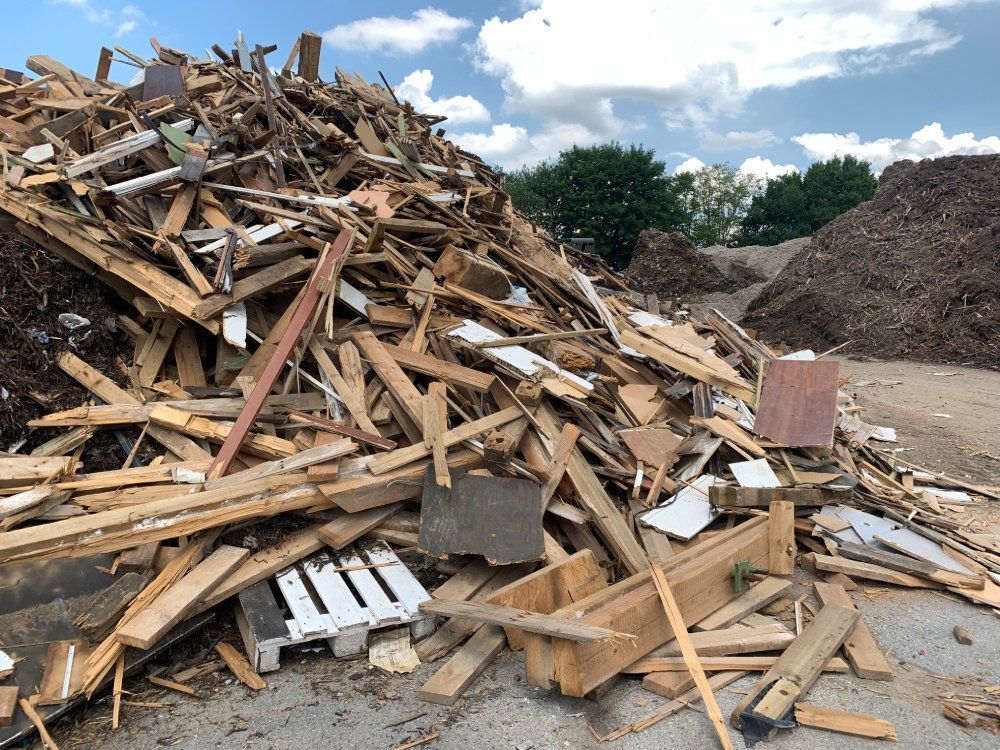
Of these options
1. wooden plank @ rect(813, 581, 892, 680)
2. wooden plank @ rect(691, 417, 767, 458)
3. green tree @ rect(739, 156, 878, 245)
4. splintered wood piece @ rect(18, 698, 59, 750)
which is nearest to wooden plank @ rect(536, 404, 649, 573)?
wooden plank @ rect(813, 581, 892, 680)

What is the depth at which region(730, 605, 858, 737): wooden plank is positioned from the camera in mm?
2840

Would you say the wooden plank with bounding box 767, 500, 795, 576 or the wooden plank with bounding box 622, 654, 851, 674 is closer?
the wooden plank with bounding box 622, 654, 851, 674

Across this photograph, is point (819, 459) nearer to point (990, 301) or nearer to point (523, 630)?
point (523, 630)

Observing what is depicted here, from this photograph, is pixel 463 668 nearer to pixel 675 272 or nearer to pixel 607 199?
pixel 675 272

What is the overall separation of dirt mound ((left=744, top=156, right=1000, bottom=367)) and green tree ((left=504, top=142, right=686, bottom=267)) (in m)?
21.7

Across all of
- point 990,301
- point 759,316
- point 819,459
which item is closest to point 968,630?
point 819,459

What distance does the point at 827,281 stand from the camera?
16375mm

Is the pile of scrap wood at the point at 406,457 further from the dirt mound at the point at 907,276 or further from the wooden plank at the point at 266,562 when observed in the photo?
the dirt mound at the point at 907,276

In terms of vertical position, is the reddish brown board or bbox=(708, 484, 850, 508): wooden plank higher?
the reddish brown board

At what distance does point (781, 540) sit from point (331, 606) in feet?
9.28

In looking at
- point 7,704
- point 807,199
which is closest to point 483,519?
point 7,704

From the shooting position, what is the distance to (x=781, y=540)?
4137 millimetres

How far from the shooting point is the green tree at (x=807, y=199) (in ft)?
155

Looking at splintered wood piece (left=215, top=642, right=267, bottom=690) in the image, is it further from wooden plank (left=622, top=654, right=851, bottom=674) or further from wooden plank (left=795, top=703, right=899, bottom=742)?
wooden plank (left=795, top=703, right=899, bottom=742)
